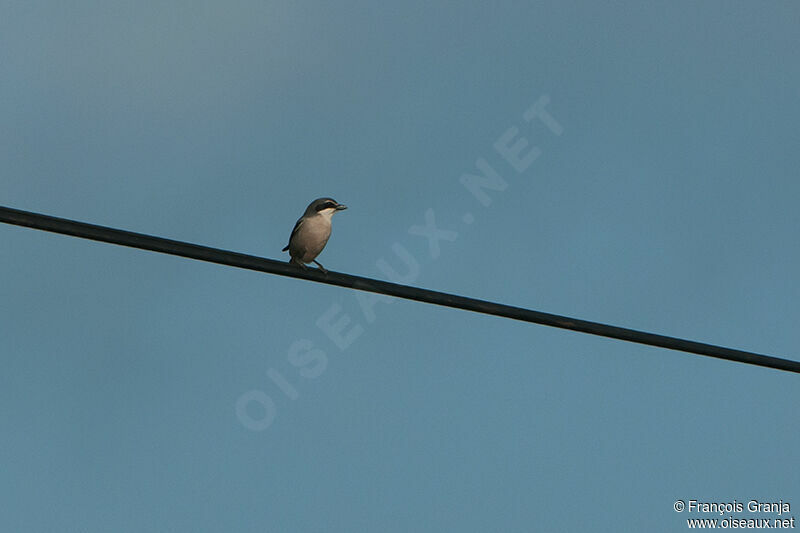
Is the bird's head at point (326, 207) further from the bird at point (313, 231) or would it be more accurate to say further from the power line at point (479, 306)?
the power line at point (479, 306)

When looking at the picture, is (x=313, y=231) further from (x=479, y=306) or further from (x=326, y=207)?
(x=479, y=306)

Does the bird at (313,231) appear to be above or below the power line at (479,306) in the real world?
above

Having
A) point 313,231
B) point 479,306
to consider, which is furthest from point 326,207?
point 479,306

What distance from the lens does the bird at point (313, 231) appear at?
658 inches

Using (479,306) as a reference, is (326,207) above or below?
above

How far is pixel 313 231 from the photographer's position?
16.7 metres

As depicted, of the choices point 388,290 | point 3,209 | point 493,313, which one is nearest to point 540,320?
point 493,313

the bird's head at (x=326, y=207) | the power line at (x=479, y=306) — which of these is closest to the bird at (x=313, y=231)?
the bird's head at (x=326, y=207)

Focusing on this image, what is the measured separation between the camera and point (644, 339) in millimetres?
9664

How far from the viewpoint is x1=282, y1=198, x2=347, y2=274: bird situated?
54.9 ft

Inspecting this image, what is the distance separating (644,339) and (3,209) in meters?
5.19

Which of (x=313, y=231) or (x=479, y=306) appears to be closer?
(x=479, y=306)

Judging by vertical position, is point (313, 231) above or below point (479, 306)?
above

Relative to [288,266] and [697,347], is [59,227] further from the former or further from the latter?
[697,347]
